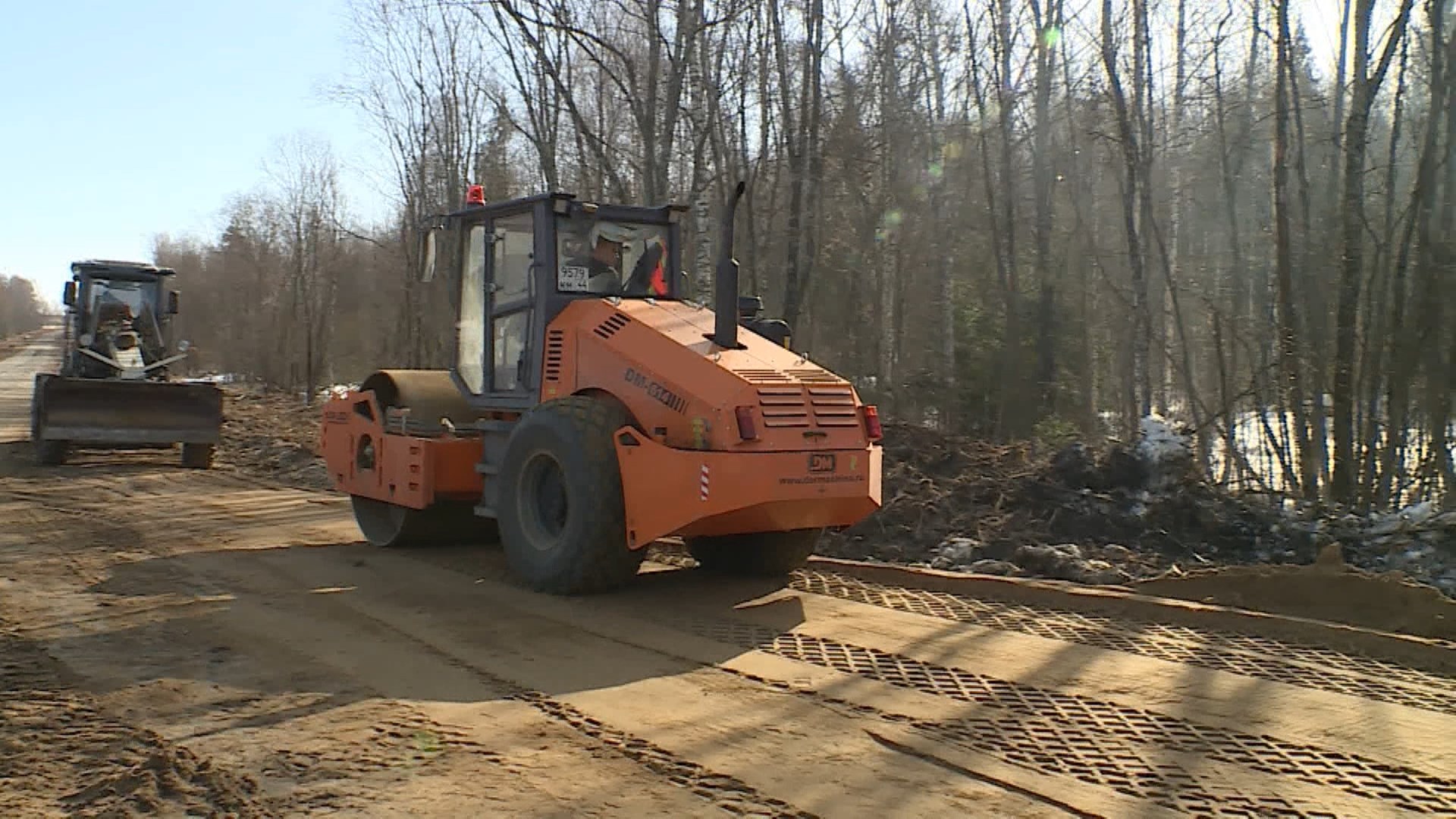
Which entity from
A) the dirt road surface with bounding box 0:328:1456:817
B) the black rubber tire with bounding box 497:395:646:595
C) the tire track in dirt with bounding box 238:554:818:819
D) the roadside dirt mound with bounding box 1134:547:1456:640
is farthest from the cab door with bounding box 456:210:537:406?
the roadside dirt mound with bounding box 1134:547:1456:640

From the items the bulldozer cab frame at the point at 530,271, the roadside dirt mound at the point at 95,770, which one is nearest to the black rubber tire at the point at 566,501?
the bulldozer cab frame at the point at 530,271

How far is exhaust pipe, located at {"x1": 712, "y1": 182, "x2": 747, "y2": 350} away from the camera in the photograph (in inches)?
282

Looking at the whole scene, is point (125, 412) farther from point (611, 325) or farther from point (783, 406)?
point (783, 406)

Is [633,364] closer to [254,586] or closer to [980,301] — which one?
[254,586]

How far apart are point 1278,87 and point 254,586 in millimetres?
12428

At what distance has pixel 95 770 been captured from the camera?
4.13 meters

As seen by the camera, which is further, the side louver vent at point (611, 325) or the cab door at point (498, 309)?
the cab door at point (498, 309)

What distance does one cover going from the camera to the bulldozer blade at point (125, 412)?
1563cm

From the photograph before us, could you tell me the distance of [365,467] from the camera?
9.66 metres

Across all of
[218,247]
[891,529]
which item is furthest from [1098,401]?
[218,247]

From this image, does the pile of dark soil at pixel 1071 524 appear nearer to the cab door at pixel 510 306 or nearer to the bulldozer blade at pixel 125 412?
the cab door at pixel 510 306

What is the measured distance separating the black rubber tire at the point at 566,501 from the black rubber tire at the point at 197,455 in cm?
1054

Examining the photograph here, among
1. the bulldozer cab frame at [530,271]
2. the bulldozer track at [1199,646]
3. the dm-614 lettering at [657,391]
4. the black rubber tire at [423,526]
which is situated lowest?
the bulldozer track at [1199,646]

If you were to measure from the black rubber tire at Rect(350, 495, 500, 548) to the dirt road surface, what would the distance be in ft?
4.00
